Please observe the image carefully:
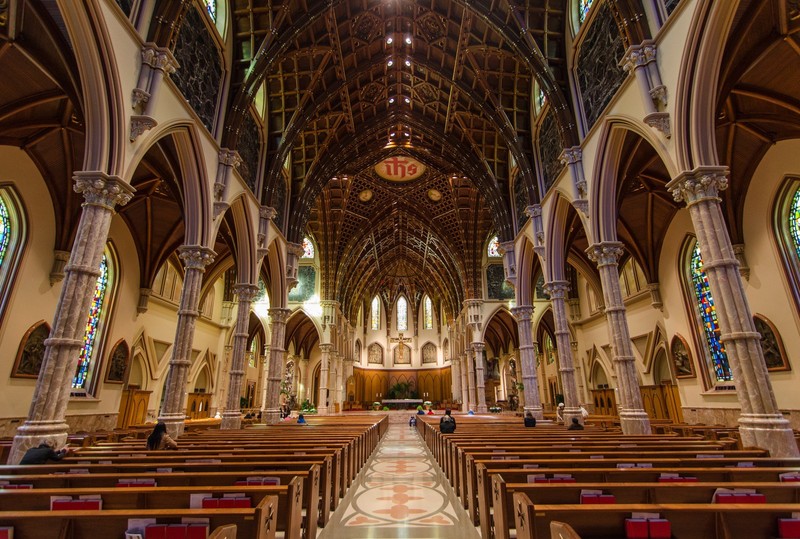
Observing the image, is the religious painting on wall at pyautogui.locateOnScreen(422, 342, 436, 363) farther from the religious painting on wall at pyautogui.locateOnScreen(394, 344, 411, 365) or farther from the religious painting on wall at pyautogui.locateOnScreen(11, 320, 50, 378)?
the religious painting on wall at pyautogui.locateOnScreen(11, 320, 50, 378)

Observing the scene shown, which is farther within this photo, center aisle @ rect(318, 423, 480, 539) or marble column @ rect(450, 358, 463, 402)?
marble column @ rect(450, 358, 463, 402)

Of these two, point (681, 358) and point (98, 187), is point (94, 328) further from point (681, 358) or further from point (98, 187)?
point (681, 358)

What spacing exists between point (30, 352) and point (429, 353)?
3877 centimetres

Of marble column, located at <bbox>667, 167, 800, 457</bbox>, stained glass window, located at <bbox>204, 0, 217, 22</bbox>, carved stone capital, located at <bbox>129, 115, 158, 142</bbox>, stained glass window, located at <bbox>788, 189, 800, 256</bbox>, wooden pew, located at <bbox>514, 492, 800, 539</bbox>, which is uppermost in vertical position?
stained glass window, located at <bbox>204, 0, 217, 22</bbox>

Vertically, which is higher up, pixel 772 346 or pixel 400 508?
pixel 772 346

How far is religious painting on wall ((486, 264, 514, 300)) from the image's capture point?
28.8 m

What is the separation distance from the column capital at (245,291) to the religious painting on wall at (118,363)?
5.90 metres

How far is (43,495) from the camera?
3.27m

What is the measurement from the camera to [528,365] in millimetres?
17703

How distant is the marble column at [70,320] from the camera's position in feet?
20.9

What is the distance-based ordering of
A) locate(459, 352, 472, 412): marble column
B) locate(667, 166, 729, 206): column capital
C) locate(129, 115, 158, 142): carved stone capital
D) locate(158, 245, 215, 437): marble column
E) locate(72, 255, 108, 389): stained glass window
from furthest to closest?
1. locate(459, 352, 472, 412): marble column
2. locate(72, 255, 108, 389): stained glass window
3. locate(158, 245, 215, 437): marble column
4. locate(129, 115, 158, 142): carved stone capital
5. locate(667, 166, 729, 206): column capital

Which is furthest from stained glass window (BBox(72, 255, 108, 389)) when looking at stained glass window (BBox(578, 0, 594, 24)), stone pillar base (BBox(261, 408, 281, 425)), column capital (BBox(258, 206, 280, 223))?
stained glass window (BBox(578, 0, 594, 24))

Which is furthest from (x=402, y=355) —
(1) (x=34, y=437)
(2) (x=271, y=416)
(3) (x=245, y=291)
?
(1) (x=34, y=437)

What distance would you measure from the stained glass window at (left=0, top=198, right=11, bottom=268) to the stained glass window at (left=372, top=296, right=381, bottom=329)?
122ft
